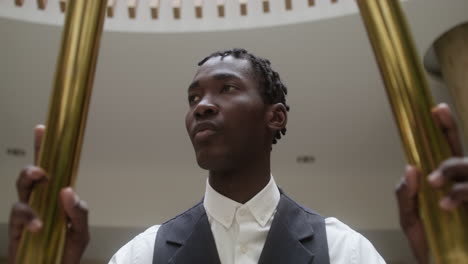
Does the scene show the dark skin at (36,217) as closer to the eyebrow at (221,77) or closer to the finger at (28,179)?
the finger at (28,179)

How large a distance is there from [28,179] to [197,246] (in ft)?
1.96

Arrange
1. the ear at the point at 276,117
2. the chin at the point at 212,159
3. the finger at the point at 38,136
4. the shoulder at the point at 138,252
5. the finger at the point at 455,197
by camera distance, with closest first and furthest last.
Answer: the finger at the point at 455,197 < the finger at the point at 38,136 < the chin at the point at 212,159 < the shoulder at the point at 138,252 < the ear at the point at 276,117

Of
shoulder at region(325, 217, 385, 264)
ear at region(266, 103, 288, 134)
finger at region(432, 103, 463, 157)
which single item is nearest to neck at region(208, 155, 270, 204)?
ear at region(266, 103, 288, 134)

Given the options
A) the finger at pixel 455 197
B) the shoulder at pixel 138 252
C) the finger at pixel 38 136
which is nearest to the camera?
the finger at pixel 455 197

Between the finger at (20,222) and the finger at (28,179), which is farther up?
the finger at (28,179)

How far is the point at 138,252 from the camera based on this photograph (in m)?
1.34

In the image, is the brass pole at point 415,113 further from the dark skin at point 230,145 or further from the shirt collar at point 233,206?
the shirt collar at point 233,206

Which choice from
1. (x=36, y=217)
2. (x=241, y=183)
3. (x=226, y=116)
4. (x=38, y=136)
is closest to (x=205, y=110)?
(x=226, y=116)

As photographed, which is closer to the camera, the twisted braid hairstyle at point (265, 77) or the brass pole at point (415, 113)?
the brass pole at point (415, 113)

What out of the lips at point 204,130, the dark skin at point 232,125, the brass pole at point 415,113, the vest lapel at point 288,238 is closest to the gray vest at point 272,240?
the vest lapel at point 288,238

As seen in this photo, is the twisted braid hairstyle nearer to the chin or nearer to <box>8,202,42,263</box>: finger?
the chin

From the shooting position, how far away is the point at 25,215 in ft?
2.52

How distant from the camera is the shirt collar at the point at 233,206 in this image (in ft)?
4.44

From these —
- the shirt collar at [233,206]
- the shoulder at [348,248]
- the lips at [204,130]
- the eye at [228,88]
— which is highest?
the eye at [228,88]
